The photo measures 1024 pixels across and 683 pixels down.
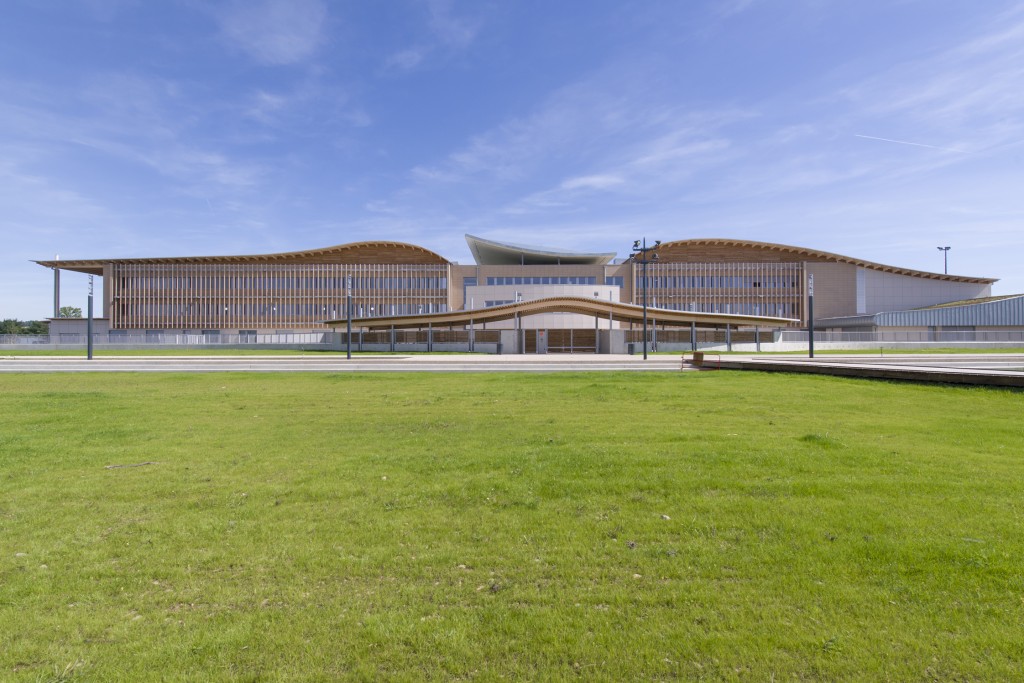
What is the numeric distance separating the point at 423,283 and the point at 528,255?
1615 centimetres

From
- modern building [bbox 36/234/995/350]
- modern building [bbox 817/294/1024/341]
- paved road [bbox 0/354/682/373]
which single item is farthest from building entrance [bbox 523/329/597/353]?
modern building [bbox 817/294/1024/341]

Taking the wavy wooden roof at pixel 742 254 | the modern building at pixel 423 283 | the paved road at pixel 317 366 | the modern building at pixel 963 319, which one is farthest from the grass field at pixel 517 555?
the wavy wooden roof at pixel 742 254

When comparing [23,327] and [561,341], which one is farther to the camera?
[23,327]

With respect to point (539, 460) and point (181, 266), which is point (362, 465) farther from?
point (181, 266)

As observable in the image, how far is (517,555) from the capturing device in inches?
179

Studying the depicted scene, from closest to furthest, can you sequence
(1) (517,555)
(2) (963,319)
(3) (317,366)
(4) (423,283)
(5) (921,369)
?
1. (1) (517,555)
2. (5) (921,369)
3. (3) (317,366)
4. (2) (963,319)
5. (4) (423,283)

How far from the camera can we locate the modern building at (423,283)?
7875 centimetres

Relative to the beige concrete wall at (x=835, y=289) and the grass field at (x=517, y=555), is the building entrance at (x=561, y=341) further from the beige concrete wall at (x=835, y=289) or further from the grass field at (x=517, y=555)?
the grass field at (x=517, y=555)

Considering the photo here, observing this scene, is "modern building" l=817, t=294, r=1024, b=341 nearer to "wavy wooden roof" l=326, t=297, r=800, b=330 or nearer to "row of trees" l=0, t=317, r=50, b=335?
"wavy wooden roof" l=326, t=297, r=800, b=330

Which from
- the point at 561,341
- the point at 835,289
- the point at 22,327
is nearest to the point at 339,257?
the point at 561,341

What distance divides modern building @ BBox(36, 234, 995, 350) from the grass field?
70584mm

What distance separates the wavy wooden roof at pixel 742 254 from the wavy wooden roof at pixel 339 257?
113ft

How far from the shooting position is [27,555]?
4625 mm

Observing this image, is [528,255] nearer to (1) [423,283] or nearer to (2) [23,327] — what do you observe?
(1) [423,283]
